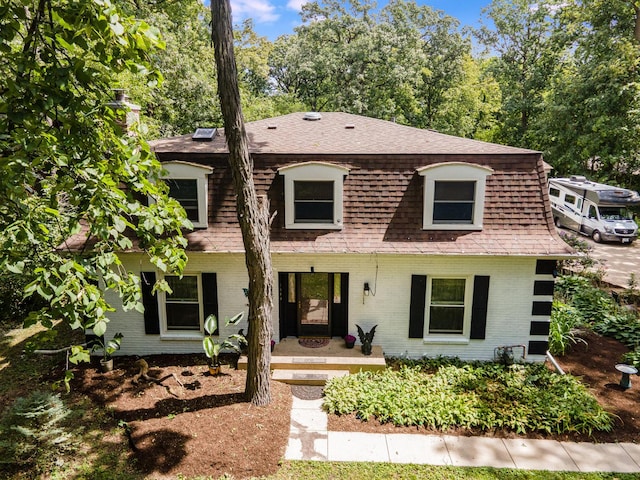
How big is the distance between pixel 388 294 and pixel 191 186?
5.43 m

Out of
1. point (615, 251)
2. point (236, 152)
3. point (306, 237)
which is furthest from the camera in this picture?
point (615, 251)

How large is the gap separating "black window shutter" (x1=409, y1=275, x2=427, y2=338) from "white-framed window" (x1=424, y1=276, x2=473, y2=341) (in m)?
0.18

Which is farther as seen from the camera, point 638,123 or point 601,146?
point 601,146

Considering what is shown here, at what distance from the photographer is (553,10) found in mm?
29203

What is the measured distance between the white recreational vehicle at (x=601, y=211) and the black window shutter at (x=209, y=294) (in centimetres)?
2145

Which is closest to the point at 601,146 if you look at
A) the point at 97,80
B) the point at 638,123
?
the point at 638,123

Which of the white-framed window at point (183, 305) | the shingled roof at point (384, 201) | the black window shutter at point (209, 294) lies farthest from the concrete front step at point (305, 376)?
the shingled roof at point (384, 201)

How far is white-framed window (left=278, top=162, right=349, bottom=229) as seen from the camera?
9.55 meters

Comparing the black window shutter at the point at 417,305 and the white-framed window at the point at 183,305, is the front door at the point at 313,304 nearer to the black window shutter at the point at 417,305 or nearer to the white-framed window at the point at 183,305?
the black window shutter at the point at 417,305

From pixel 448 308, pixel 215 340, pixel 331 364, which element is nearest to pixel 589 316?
pixel 448 308

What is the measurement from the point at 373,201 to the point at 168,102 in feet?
39.8

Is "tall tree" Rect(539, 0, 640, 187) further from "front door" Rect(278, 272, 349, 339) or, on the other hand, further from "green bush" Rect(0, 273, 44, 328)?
"green bush" Rect(0, 273, 44, 328)

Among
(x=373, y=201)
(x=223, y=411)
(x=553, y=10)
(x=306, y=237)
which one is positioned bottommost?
(x=223, y=411)

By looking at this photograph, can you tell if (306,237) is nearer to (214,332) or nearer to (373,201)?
(373,201)
